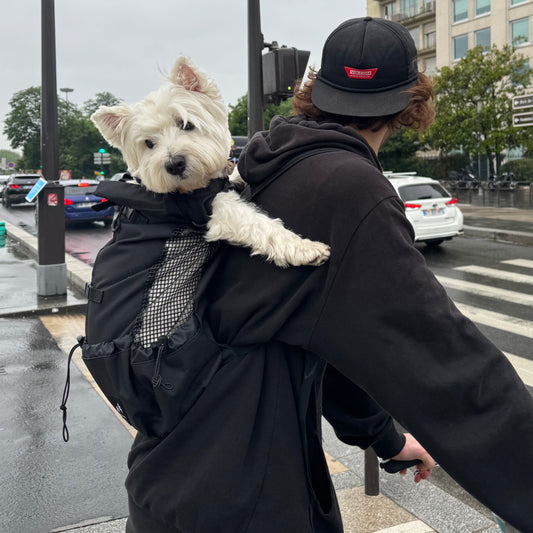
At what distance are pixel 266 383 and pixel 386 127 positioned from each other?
72 centimetres

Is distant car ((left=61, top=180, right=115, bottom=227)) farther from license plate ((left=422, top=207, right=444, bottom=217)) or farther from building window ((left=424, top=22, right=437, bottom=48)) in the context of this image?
building window ((left=424, top=22, right=437, bottom=48))

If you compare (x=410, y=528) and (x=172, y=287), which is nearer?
(x=172, y=287)

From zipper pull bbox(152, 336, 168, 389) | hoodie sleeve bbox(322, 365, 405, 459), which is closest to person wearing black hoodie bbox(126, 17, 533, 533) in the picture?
zipper pull bbox(152, 336, 168, 389)

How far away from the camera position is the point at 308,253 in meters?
1.33

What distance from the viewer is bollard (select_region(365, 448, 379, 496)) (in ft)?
11.7

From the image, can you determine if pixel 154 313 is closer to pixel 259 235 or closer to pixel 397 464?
pixel 259 235

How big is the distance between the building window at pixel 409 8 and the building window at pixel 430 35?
1.75 meters

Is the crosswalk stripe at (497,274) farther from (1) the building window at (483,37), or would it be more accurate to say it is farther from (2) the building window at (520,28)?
(1) the building window at (483,37)

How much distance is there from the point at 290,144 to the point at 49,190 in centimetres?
858

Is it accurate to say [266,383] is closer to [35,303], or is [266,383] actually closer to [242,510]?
[242,510]

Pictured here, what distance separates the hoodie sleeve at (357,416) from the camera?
1.87m

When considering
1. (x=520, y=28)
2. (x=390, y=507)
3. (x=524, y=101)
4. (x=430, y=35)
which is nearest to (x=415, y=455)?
(x=390, y=507)

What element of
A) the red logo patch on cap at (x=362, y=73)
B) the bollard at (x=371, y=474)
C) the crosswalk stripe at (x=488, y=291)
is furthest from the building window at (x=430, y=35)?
the red logo patch on cap at (x=362, y=73)

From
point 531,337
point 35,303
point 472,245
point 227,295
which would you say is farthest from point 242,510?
point 472,245
